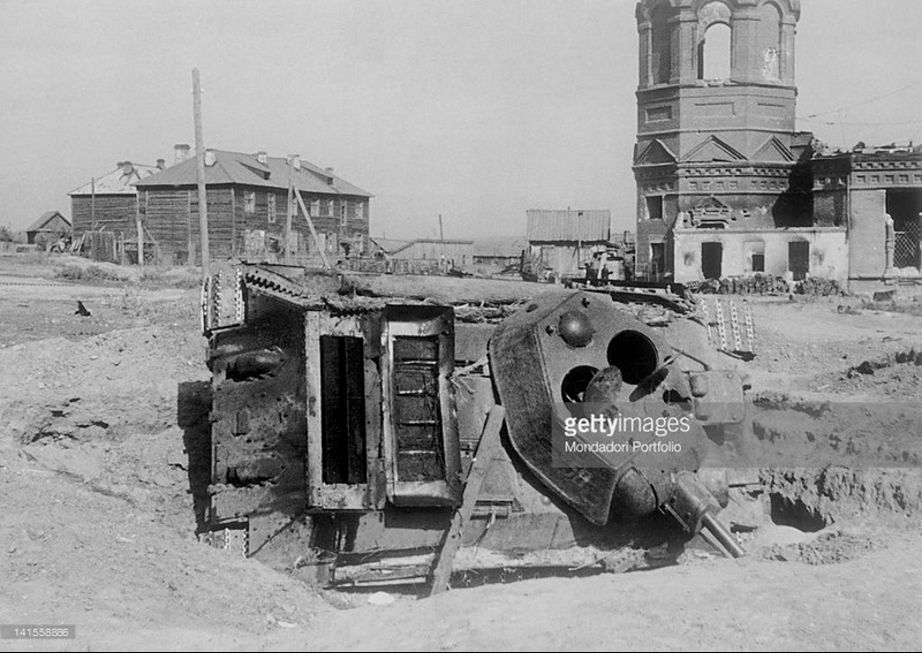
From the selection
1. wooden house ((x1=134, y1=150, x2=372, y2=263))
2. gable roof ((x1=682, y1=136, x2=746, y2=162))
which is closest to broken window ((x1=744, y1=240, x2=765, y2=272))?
gable roof ((x1=682, y1=136, x2=746, y2=162))

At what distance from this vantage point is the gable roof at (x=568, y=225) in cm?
4153

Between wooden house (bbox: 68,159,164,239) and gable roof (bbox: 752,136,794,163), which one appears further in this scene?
wooden house (bbox: 68,159,164,239)

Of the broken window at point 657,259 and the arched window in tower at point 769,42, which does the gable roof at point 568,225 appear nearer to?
the broken window at point 657,259

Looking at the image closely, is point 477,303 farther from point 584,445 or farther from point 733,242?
point 733,242

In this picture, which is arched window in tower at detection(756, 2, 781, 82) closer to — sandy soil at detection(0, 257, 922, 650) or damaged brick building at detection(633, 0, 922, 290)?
damaged brick building at detection(633, 0, 922, 290)

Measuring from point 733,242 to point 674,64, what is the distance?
24.6 feet

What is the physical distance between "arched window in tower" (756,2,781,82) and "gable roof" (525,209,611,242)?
32.8ft

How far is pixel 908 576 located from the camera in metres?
7.84

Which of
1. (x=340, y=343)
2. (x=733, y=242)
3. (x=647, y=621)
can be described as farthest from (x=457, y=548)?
(x=733, y=242)

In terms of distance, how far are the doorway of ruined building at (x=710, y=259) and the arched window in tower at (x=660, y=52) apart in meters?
7.07

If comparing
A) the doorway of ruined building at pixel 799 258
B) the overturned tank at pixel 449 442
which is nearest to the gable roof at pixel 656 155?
the doorway of ruined building at pixel 799 258

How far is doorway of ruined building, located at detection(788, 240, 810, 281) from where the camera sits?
30078 mm

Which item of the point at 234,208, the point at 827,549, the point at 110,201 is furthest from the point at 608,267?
the point at 827,549
